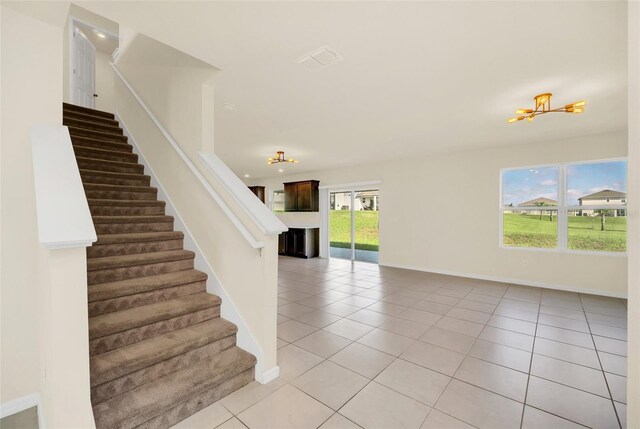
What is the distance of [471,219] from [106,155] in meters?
6.45

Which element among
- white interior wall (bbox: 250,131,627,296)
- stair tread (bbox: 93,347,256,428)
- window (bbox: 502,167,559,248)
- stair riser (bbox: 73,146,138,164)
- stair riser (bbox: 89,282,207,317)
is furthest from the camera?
window (bbox: 502,167,559,248)

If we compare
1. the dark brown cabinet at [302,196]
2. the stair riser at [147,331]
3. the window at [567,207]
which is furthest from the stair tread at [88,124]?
the window at [567,207]

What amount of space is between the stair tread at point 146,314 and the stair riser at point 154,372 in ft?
1.05

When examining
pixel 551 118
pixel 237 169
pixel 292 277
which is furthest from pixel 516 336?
pixel 237 169

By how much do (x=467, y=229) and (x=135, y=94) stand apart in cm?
643

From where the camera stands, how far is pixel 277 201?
10.1 metres

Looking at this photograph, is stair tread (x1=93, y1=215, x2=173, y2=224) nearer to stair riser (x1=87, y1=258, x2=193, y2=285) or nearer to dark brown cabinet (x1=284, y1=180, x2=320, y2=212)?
stair riser (x1=87, y1=258, x2=193, y2=285)

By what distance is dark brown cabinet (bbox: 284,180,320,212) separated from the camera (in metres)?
8.41

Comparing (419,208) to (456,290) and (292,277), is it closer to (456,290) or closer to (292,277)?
(456,290)

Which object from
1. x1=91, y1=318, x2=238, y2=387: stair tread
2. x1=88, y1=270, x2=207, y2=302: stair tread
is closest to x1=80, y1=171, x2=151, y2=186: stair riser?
x1=88, y1=270, x2=207, y2=302: stair tread

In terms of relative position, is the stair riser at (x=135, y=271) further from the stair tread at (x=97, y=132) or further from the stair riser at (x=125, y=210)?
the stair tread at (x=97, y=132)

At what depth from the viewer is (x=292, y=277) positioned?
579cm

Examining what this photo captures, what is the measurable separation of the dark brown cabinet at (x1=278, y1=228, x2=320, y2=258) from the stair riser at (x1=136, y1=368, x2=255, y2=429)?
614 cm

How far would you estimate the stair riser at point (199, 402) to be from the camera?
5.46ft
